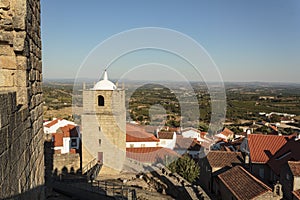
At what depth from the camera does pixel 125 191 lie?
32.6ft

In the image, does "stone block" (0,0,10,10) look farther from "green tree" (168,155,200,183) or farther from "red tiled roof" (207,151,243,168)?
"red tiled roof" (207,151,243,168)

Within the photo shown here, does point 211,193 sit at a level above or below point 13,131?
below

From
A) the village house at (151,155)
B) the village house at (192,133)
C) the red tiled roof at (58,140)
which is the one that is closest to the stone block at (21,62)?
the village house at (151,155)

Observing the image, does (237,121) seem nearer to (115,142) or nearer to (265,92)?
(115,142)

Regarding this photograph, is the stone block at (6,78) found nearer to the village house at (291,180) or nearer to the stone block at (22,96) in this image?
the stone block at (22,96)

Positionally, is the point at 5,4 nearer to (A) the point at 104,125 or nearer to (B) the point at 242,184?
(B) the point at 242,184

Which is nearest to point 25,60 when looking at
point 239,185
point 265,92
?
point 239,185

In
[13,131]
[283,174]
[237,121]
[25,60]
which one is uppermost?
[25,60]

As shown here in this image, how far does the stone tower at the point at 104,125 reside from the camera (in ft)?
52.3

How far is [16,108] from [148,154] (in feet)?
58.1

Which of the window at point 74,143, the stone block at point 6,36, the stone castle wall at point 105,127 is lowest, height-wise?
the window at point 74,143

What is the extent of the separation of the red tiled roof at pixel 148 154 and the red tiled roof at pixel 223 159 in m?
2.47

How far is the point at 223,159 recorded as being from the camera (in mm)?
18578

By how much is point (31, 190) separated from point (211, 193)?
15.2 meters
